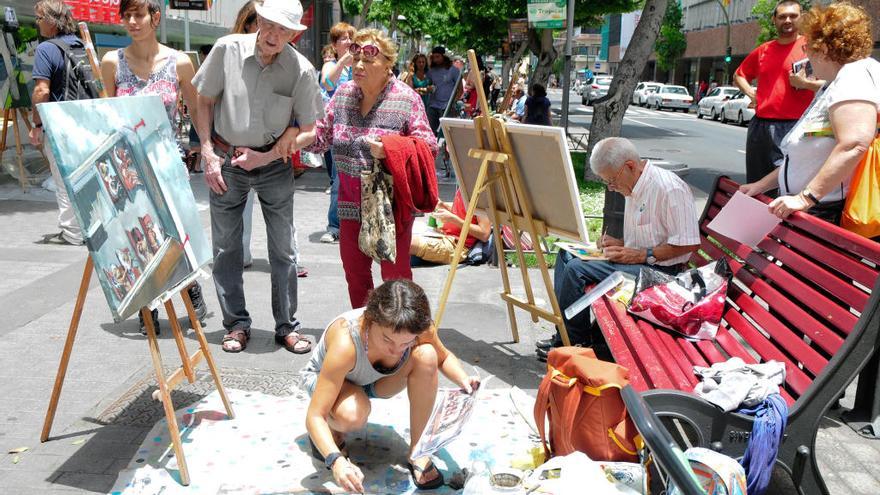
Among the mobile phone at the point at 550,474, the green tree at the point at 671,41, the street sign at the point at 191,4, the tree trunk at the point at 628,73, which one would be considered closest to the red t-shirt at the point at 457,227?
the mobile phone at the point at 550,474

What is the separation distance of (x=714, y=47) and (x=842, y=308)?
5944 cm

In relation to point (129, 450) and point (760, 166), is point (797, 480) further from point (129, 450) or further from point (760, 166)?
point (760, 166)

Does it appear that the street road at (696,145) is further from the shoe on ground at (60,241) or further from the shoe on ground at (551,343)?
the shoe on ground at (60,241)

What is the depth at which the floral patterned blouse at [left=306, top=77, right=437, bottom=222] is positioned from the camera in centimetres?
444

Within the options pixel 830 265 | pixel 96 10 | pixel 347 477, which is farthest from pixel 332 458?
pixel 96 10

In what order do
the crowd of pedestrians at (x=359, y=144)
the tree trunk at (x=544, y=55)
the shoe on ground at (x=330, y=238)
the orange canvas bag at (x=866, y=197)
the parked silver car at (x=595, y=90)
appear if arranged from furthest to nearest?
the parked silver car at (x=595, y=90)
the tree trunk at (x=544, y=55)
the shoe on ground at (x=330, y=238)
the crowd of pedestrians at (x=359, y=144)
the orange canvas bag at (x=866, y=197)

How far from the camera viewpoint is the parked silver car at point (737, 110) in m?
31.7

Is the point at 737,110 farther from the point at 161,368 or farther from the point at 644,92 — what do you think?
the point at 161,368

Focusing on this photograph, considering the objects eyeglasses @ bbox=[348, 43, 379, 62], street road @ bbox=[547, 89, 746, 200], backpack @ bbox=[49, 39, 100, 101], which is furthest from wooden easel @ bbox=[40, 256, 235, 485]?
street road @ bbox=[547, 89, 746, 200]

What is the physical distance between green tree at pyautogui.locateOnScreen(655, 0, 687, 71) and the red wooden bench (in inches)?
2444

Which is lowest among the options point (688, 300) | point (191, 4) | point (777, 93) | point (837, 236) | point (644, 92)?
point (644, 92)

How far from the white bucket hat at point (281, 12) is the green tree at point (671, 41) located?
6196 centimetres

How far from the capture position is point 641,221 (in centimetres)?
435

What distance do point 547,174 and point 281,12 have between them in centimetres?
154
